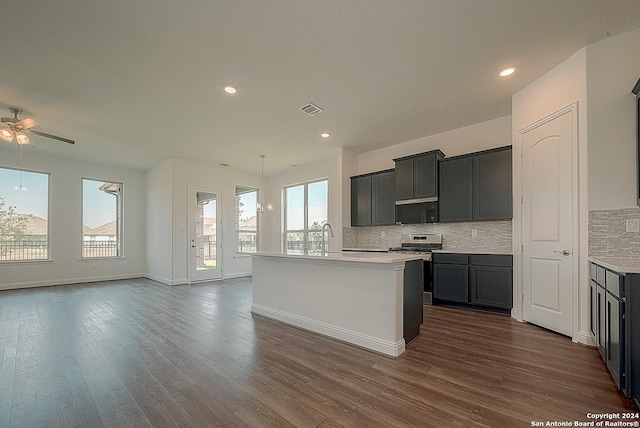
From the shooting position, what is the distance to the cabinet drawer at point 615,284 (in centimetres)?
192

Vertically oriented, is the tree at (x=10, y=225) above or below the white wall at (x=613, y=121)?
below

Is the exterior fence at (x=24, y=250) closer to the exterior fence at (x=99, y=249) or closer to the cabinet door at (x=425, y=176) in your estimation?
the exterior fence at (x=99, y=249)

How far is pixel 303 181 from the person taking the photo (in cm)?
755

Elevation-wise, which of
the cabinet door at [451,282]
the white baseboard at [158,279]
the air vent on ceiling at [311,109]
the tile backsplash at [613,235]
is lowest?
the white baseboard at [158,279]

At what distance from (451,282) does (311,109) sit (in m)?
3.39

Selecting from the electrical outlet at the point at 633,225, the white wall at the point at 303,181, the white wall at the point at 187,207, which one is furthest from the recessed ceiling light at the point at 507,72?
the white wall at the point at 187,207

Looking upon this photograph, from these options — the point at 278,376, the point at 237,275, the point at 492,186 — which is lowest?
the point at 237,275

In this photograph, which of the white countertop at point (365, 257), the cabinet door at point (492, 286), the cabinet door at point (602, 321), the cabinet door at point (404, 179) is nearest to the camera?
the cabinet door at point (602, 321)

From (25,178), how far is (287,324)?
705 centimetres

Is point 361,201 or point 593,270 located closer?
point 593,270

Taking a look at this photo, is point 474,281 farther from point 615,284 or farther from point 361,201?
point 361,201

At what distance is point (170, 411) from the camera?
5.93 ft

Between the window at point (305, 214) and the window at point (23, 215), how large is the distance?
5.58 metres

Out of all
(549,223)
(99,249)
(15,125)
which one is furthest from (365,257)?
(99,249)
